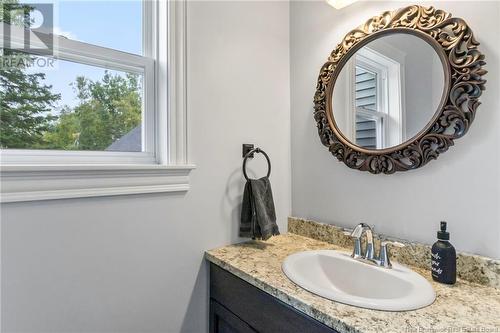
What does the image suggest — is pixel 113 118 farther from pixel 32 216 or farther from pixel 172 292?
pixel 172 292

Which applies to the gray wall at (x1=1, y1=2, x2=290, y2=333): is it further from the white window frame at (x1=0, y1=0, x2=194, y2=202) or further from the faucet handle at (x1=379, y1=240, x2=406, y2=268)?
the faucet handle at (x1=379, y1=240, x2=406, y2=268)

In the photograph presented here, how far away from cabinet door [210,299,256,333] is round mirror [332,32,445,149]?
2.87 feet

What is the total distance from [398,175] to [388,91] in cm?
35

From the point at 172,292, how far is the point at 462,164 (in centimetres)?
119

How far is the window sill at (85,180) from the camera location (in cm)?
81

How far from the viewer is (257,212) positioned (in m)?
1.23

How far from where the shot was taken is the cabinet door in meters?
1.02

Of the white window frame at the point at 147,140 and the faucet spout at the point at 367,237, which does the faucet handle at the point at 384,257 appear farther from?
the white window frame at the point at 147,140

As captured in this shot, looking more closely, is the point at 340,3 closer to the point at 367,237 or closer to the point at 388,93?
the point at 388,93

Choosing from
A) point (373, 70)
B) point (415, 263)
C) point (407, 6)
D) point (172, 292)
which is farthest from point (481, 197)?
point (172, 292)

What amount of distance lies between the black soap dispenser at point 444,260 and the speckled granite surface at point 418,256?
7 centimetres

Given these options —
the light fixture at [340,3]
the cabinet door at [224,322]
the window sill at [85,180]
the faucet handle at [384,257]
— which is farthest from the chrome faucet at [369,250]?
the light fixture at [340,3]

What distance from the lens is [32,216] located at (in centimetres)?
85

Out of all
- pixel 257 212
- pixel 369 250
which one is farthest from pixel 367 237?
pixel 257 212
